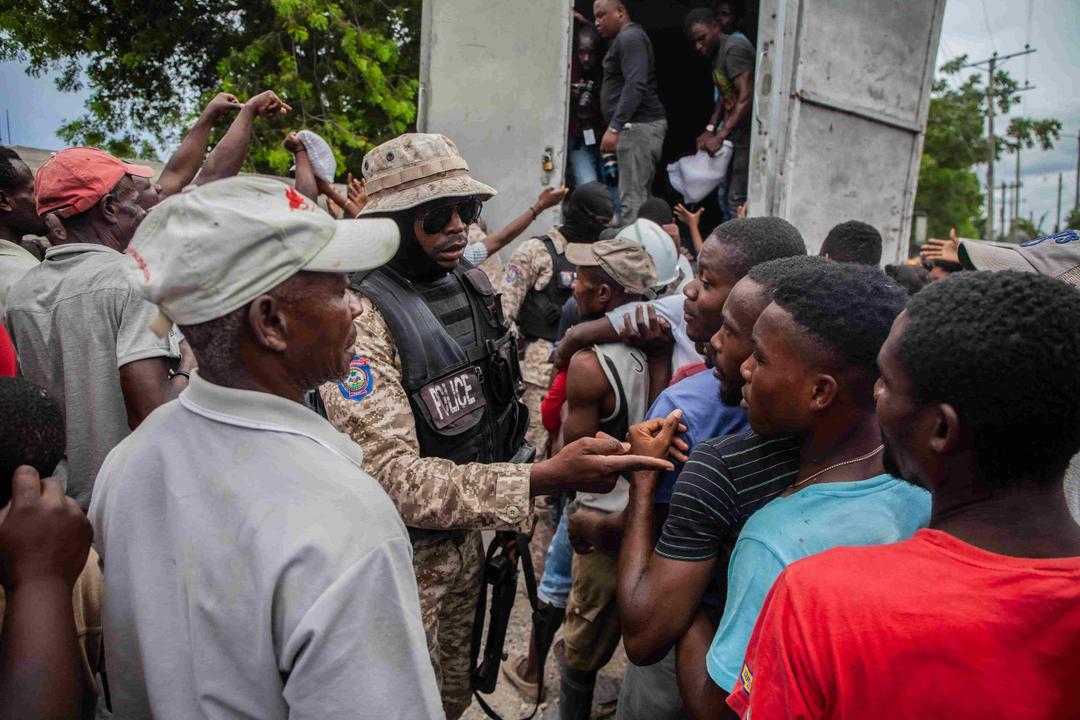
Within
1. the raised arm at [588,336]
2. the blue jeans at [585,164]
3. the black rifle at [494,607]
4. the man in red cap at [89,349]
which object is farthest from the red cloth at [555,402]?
the blue jeans at [585,164]

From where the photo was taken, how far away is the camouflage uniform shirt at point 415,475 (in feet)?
6.91

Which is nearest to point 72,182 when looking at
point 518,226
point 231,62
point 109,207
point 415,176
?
point 109,207

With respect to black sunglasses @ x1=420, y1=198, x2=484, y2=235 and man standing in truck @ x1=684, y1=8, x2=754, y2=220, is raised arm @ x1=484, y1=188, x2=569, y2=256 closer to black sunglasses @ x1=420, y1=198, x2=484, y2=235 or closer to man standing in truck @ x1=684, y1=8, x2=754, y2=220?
man standing in truck @ x1=684, y1=8, x2=754, y2=220

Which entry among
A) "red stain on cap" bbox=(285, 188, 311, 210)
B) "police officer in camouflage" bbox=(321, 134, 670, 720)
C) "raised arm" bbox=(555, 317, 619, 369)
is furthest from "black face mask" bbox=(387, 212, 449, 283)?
"red stain on cap" bbox=(285, 188, 311, 210)

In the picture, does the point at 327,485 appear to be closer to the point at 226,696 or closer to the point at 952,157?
the point at 226,696

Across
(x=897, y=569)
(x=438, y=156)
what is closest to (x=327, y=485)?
(x=897, y=569)

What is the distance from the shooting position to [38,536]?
47.4 inches

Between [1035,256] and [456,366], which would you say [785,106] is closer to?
[1035,256]

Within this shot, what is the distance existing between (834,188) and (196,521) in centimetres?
601

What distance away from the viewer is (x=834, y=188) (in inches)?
239

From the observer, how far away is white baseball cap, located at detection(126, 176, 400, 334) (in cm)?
116

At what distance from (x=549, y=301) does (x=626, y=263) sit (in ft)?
5.98

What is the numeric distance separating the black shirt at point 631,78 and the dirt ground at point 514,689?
387 centimetres

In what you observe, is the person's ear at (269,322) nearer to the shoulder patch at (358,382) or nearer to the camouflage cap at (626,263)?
the shoulder patch at (358,382)
